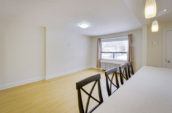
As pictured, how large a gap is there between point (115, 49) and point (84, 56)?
6.04 ft

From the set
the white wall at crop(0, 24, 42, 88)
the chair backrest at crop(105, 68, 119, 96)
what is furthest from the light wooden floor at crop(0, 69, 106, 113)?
the chair backrest at crop(105, 68, 119, 96)

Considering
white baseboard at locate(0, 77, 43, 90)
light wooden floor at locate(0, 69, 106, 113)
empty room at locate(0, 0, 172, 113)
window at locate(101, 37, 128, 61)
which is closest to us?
empty room at locate(0, 0, 172, 113)

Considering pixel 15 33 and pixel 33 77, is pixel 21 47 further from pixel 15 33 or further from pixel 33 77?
pixel 33 77

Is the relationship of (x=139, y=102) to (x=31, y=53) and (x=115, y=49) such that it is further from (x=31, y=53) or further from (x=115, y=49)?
(x=115, y=49)

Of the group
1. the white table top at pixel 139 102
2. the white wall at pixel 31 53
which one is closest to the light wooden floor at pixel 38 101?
the white wall at pixel 31 53

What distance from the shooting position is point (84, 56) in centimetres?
648

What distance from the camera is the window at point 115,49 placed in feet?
18.1

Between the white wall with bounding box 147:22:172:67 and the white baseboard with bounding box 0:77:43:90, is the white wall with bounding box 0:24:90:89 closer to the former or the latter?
the white baseboard with bounding box 0:77:43:90

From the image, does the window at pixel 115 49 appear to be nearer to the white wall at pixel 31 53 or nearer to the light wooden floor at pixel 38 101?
the white wall at pixel 31 53

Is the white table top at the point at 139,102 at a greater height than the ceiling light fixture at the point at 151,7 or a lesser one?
lesser

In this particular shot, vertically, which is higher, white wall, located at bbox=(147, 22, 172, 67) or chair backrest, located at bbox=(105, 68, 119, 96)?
white wall, located at bbox=(147, 22, 172, 67)

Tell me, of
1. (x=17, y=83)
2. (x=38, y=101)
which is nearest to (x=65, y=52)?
(x=17, y=83)

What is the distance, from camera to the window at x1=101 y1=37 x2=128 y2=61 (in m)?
5.52

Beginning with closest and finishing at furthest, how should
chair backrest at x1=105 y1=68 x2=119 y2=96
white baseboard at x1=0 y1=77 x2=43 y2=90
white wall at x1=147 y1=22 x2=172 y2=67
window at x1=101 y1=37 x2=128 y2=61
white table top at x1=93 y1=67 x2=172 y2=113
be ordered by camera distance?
white table top at x1=93 y1=67 x2=172 y2=113 → chair backrest at x1=105 y1=68 x2=119 y2=96 → white baseboard at x1=0 y1=77 x2=43 y2=90 → white wall at x1=147 y1=22 x2=172 y2=67 → window at x1=101 y1=37 x2=128 y2=61
